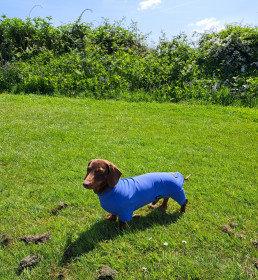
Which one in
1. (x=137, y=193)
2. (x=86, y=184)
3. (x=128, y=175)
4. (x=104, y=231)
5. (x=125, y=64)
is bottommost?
(x=104, y=231)

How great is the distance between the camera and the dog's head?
2.40 m

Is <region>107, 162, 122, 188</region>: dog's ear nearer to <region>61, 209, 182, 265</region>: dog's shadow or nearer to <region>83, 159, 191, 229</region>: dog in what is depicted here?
<region>83, 159, 191, 229</region>: dog

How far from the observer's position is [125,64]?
30.1ft

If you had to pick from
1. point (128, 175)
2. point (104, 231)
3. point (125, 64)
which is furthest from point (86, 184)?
point (125, 64)

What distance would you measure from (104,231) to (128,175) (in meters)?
1.22

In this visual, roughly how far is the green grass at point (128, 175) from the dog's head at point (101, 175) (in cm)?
57

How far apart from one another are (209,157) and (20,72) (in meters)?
7.02

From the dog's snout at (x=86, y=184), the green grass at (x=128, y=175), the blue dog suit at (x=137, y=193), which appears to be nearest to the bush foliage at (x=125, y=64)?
the green grass at (x=128, y=175)

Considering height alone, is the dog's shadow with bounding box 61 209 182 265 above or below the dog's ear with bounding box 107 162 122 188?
below

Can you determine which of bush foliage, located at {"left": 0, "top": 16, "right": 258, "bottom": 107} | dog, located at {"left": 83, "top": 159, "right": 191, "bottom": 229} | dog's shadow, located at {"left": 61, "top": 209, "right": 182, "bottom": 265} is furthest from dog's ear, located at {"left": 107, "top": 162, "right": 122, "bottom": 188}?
bush foliage, located at {"left": 0, "top": 16, "right": 258, "bottom": 107}

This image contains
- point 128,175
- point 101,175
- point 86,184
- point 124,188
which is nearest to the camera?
point 86,184

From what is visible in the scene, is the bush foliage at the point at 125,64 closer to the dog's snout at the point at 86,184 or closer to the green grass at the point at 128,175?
the green grass at the point at 128,175

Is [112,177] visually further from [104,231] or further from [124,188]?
[104,231]

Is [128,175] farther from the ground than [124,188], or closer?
closer
